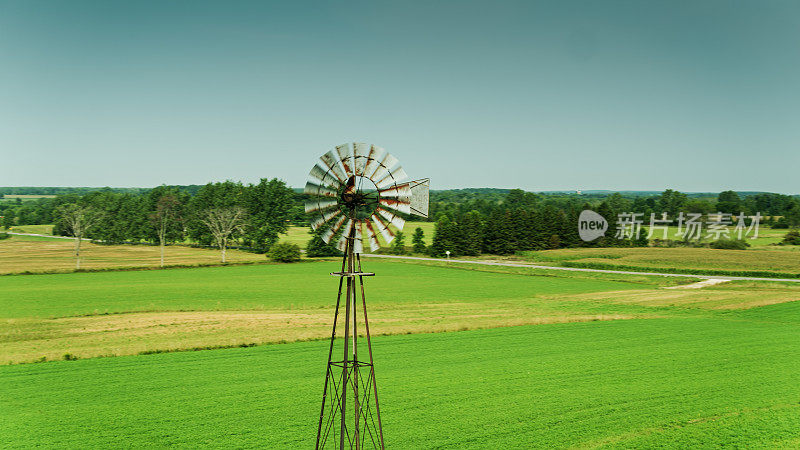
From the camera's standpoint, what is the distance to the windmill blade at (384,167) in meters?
10.9

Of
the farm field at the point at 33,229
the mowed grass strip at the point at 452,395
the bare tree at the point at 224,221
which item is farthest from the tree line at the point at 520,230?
the farm field at the point at 33,229

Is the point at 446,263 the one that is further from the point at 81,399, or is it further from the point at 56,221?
the point at 56,221

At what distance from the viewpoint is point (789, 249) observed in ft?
284

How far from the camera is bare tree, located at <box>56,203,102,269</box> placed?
7000 cm

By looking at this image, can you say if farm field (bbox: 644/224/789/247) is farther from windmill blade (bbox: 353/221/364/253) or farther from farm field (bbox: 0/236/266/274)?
windmill blade (bbox: 353/221/364/253)

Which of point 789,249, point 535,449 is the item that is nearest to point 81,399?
point 535,449

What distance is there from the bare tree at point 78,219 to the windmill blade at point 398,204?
225 ft

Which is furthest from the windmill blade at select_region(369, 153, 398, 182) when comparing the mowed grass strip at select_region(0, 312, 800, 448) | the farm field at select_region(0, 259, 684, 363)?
the farm field at select_region(0, 259, 684, 363)

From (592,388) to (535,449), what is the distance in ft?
21.3

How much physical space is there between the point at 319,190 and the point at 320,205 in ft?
1.05

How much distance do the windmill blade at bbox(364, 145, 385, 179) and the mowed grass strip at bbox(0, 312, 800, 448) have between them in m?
8.08

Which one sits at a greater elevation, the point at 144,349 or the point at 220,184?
the point at 220,184

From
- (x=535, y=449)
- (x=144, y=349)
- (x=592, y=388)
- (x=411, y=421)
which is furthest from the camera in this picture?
(x=144, y=349)

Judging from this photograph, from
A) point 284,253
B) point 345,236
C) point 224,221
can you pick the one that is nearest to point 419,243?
point 284,253
